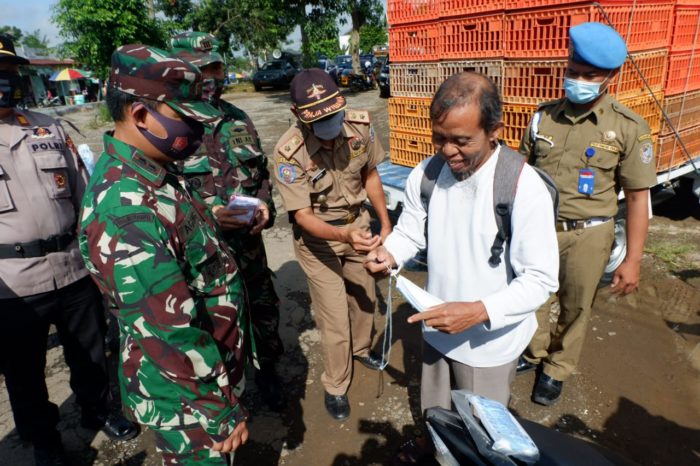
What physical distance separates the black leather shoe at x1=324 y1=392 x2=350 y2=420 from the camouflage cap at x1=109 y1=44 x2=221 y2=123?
1973 millimetres

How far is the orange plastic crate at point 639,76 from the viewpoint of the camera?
11.1ft

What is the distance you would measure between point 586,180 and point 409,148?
2.46m

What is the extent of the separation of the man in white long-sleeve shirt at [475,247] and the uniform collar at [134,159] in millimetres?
904

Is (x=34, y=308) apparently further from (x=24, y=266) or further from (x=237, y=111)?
(x=237, y=111)

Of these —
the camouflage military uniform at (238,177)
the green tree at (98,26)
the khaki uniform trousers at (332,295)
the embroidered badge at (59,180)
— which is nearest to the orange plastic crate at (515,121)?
the khaki uniform trousers at (332,295)

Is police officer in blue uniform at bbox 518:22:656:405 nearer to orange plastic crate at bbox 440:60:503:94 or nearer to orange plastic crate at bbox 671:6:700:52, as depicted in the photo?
orange plastic crate at bbox 440:60:503:94

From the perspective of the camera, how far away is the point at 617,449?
2527 mm

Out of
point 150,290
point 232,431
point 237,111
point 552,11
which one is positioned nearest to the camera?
point 150,290

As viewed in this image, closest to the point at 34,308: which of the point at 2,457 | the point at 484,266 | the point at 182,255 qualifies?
the point at 2,457

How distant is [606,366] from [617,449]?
74 centimetres

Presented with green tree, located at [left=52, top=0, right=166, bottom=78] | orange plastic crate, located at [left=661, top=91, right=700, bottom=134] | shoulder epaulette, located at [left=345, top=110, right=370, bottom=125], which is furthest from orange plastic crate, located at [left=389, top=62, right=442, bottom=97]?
green tree, located at [left=52, top=0, right=166, bottom=78]

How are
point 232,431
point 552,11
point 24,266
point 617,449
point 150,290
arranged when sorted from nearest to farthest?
1. point 150,290
2. point 232,431
3. point 24,266
4. point 617,449
5. point 552,11

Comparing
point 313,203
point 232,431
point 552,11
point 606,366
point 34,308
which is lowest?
point 606,366

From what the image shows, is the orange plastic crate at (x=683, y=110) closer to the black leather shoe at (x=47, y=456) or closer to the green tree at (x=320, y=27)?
the black leather shoe at (x=47, y=456)
